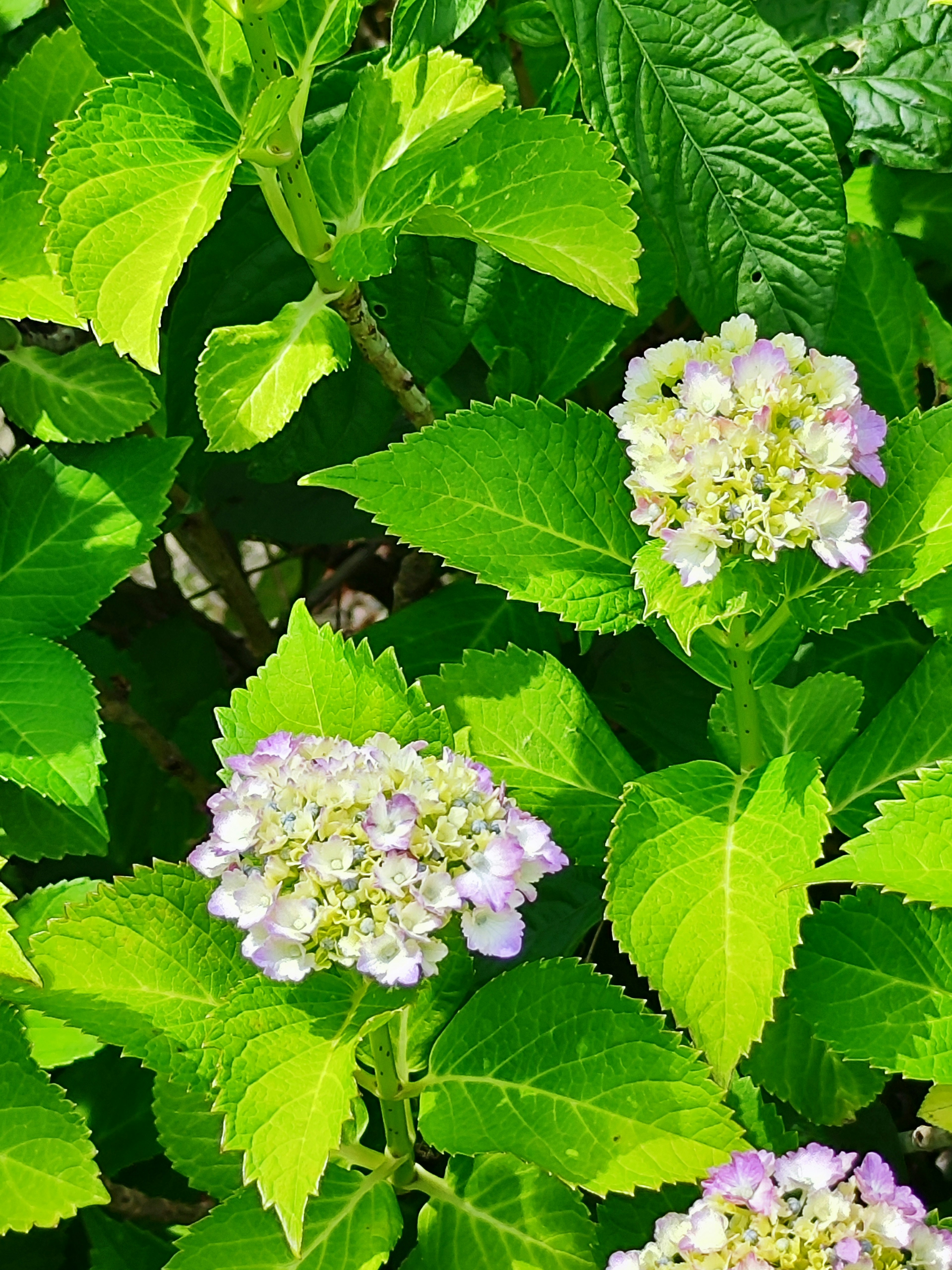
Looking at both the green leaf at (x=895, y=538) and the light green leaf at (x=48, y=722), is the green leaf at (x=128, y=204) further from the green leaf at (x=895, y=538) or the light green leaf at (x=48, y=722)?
the green leaf at (x=895, y=538)

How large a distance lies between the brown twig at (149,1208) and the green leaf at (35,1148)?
6.0 inches

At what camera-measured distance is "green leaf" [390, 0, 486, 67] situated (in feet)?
3.03

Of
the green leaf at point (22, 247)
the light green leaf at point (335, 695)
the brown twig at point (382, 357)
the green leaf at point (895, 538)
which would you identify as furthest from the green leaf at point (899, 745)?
the green leaf at point (22, 247)

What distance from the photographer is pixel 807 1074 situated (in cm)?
96

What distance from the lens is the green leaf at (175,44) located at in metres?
0.87

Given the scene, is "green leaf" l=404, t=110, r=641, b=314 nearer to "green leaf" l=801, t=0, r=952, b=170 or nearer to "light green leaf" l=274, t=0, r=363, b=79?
"light green leaf" l=274, t=0, r=363, b=79

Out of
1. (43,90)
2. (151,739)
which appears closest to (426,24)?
(43,90)

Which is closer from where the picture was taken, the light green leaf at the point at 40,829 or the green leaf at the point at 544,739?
the green leaf at the point at 544,739

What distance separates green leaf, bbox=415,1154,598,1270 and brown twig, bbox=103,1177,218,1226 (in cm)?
23

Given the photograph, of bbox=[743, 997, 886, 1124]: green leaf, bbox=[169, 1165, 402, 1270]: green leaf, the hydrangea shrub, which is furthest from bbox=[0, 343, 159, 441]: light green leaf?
bbox=[743, 997, 886, 1124]: green leaf

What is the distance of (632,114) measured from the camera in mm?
940

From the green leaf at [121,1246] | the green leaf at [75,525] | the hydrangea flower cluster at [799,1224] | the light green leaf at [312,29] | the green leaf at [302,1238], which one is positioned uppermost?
the light green leaf at [312,29]

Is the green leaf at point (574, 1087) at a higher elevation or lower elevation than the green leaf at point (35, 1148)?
lower

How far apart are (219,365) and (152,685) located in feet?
2.23
